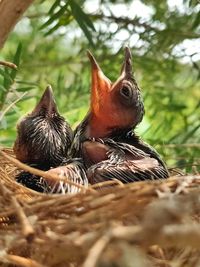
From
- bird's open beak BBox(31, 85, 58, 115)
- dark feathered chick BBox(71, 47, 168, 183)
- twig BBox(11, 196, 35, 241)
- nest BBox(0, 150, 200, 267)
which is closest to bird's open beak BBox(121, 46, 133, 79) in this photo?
dark feathered chick BBox(71, 47, 168, 183)

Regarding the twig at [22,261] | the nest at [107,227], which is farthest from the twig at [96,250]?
the twig at [22,261]

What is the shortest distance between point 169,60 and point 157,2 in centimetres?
18

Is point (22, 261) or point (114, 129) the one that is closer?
point (22, 261)

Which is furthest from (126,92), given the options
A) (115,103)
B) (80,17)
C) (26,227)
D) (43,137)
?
(26,227)

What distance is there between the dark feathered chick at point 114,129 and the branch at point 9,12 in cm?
17

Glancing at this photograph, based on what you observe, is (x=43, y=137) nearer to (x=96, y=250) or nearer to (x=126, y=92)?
(x=126, y=92)

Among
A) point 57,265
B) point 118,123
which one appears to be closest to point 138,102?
point 118,123

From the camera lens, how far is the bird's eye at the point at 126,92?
1.10 meters

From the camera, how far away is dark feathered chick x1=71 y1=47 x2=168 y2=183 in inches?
41.5

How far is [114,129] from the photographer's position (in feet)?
3.73

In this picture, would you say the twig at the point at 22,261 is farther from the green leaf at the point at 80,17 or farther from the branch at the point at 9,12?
the green leaf at the point at 80,17

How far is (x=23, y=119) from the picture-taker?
1188 mm

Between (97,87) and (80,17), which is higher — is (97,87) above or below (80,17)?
below

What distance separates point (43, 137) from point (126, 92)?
0.59 ft
